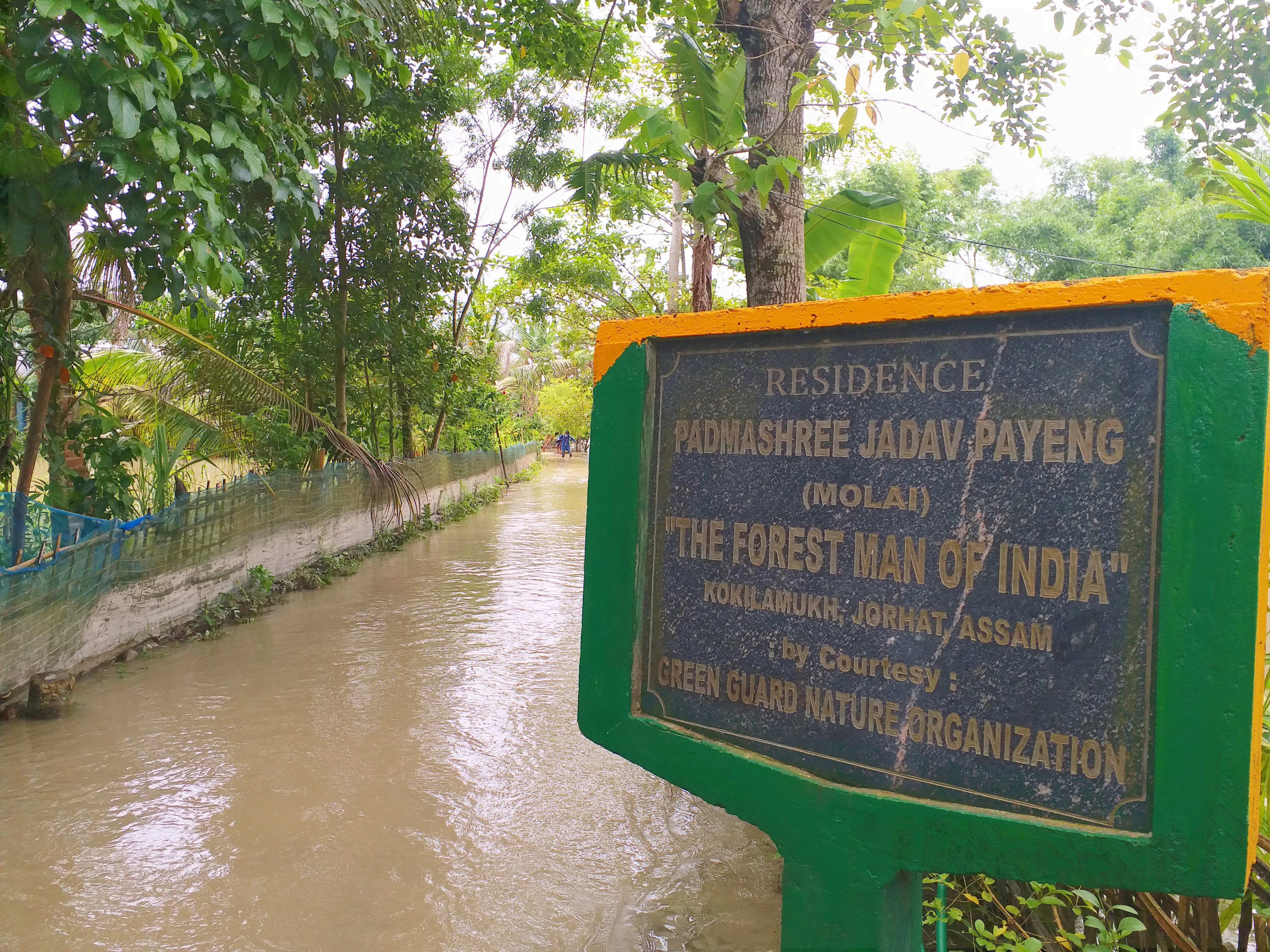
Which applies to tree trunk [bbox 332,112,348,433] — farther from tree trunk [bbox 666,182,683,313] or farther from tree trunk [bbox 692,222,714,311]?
tree trunk [bbox 692,222,714,311]

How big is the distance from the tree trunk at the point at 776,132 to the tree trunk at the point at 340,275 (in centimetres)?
831

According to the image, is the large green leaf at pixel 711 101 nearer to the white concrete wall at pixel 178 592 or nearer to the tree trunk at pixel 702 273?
the tree trunk at pixel 702 273

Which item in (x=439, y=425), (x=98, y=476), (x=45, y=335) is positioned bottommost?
Answer: (x=98, y=476)

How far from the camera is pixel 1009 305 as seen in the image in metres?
1.62

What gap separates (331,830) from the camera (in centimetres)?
409

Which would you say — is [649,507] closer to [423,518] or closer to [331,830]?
[331,830]

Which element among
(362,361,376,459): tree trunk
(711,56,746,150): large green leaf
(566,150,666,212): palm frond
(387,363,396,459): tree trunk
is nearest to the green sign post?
(711,56,746,150): large green leaf

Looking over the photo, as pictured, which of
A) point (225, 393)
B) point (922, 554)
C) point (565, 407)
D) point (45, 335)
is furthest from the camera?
point (565, 407)

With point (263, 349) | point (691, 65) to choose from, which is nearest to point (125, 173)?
point (691, 65)

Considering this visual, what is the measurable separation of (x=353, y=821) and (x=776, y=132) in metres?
3.77

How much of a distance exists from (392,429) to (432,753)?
10888mm

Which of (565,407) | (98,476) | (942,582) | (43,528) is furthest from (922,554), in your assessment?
(565,407)

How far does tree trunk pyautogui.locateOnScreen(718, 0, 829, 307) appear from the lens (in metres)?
3.87

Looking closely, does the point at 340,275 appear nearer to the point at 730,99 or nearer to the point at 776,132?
the point at 776,132
